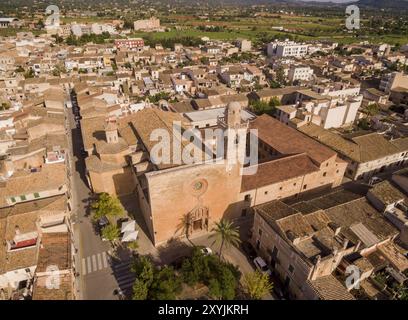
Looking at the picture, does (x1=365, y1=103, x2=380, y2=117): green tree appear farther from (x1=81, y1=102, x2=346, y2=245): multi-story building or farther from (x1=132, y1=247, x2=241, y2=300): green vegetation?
(x1=132, y1=247, x2=241, y2=300): green vegetation

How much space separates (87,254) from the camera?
1307 inches

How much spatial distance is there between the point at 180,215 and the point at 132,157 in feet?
39.3

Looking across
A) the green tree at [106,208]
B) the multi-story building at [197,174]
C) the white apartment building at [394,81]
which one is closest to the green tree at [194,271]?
the multi-story building at [197,174]

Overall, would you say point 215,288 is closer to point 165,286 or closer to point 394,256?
point 165,286

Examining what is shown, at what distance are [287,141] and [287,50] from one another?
377 ft

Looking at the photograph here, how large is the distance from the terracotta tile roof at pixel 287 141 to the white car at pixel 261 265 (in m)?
17.5

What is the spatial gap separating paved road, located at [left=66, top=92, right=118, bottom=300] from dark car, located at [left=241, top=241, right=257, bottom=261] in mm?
15554

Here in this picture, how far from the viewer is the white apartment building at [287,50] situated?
469 ft

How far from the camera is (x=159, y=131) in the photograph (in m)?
41.0

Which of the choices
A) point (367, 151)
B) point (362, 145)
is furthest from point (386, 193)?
point (362, 145)

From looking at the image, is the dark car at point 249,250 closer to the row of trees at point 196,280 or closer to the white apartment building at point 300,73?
the row of trees at point 196,280

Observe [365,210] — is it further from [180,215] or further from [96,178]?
[96,178]

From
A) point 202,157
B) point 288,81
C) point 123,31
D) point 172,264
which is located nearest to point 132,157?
point 202,157
